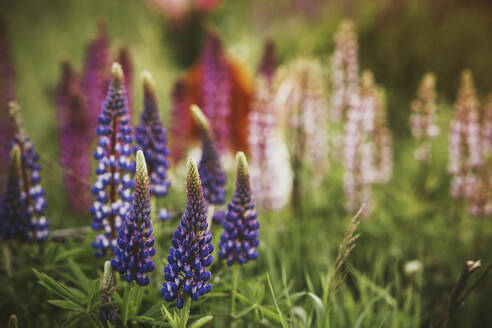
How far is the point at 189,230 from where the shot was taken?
131 cm

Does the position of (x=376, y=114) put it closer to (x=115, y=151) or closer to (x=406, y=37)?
(x=115, y=151)

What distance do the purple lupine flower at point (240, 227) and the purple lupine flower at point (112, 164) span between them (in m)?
0.45

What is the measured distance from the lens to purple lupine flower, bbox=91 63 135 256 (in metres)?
1.68

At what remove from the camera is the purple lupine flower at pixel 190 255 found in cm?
129

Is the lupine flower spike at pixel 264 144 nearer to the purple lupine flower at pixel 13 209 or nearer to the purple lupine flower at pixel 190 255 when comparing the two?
the purple lupine flower at pixel 13 209

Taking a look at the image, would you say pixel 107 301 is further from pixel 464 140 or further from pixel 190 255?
pixel 464 140

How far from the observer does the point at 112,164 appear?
170 centimetres

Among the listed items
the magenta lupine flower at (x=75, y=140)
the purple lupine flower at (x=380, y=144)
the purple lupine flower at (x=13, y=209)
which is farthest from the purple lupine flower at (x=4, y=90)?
the purple lupine flower at (x=380, y=144)

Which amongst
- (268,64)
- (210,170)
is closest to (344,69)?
(268,64)

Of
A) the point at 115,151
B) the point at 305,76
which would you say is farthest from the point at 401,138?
the point at 115,151

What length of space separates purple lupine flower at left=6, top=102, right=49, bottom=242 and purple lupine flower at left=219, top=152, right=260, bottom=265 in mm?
936

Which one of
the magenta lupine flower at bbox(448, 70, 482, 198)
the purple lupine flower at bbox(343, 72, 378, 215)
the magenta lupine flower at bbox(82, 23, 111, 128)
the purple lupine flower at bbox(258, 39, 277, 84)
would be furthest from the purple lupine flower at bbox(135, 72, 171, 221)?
the magenta lupine flower at bbox(448, 70, 482, 198)

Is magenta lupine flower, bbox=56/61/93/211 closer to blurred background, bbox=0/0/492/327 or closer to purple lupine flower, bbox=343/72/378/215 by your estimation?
blurred background, bbox=0/0/492/327

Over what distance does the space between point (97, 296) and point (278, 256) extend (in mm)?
1399
